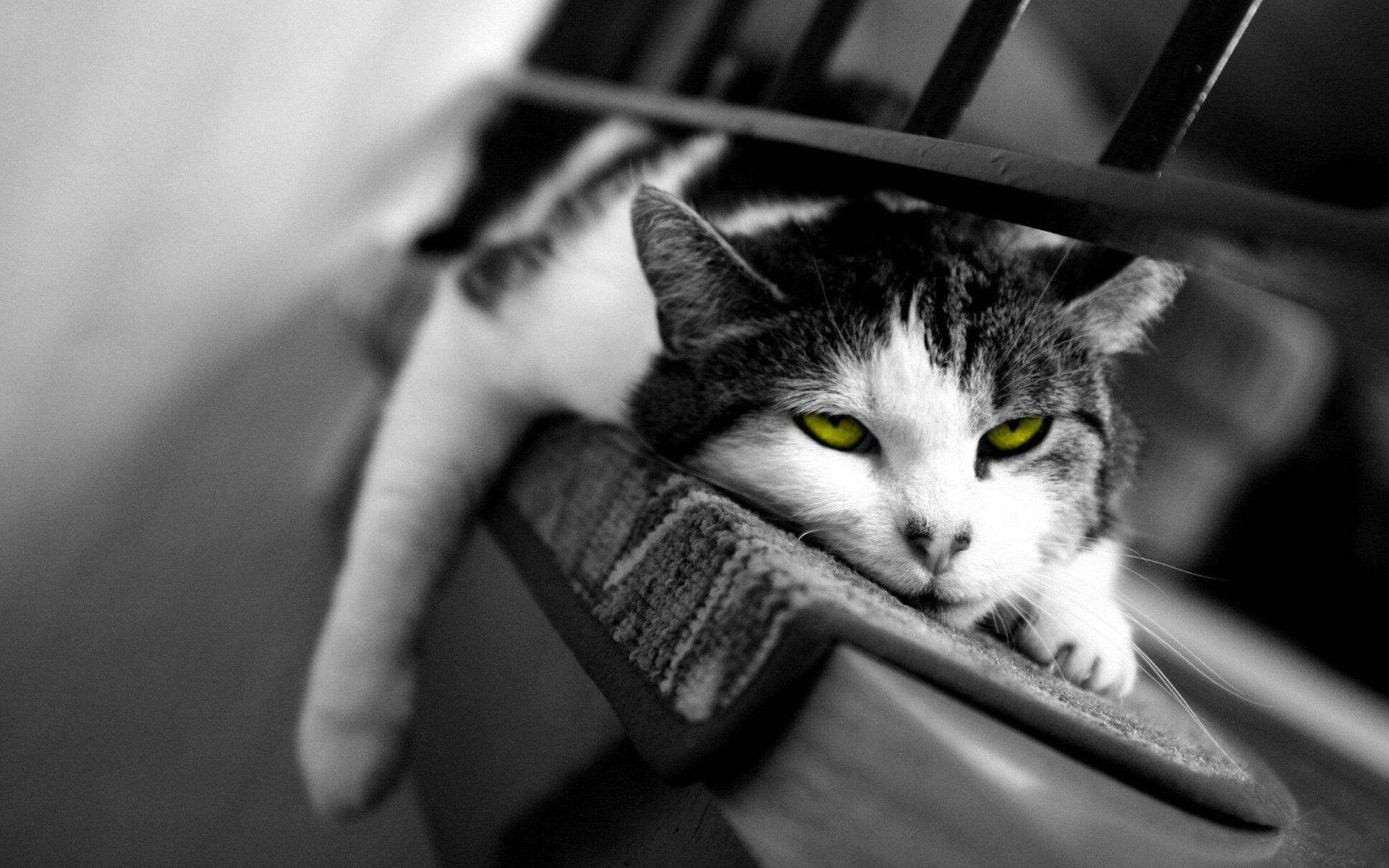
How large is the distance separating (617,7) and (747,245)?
1041 mm

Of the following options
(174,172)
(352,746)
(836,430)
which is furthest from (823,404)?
(174,172)

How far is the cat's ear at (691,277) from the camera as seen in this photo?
0.61 metres

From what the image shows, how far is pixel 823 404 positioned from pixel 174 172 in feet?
3.85

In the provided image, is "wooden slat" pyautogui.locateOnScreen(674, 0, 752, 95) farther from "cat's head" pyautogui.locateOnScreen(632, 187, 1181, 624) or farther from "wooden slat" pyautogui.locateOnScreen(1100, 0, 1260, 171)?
"wooden slat" pyautogui.locateOnScreen(1100, 0, 1260, 171)

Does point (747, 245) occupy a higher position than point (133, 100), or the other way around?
point (747, 245)

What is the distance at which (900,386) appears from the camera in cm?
60

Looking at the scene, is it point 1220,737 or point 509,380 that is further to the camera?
point 509,380

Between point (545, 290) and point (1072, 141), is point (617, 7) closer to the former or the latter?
point (545, 290)

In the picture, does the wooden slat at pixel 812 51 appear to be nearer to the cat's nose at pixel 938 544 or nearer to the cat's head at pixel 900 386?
the cat's head at pixel 900 386

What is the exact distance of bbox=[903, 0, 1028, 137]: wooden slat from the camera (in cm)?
62

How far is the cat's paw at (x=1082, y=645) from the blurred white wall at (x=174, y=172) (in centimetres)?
123

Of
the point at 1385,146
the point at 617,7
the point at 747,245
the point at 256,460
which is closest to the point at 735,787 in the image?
the point at 747,245

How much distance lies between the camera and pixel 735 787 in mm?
430

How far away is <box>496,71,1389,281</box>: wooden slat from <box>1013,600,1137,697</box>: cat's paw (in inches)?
12.0
